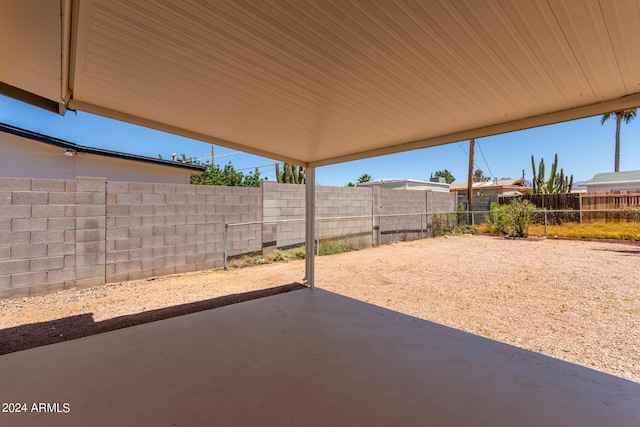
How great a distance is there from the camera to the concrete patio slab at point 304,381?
1.57 metres

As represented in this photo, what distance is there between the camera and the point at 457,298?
154 inches

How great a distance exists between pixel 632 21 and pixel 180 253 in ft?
18.3

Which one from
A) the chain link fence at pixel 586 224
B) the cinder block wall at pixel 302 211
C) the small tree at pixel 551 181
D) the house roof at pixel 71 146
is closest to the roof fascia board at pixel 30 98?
the cinder block wall at pixel 302 211

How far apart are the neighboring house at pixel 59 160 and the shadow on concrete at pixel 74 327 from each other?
4.87m

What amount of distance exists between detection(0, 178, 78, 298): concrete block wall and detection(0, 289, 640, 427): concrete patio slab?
1.95m

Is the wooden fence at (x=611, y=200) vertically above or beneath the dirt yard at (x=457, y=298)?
above

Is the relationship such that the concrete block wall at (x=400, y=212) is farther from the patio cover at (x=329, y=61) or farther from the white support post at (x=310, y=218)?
the patio cover at (x=329, y=61)

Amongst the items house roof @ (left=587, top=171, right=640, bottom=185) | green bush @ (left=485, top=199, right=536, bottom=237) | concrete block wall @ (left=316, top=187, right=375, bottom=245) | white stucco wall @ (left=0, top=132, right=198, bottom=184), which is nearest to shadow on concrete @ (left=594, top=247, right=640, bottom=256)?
green bush @ (left=485, top=199, right=536, bottom=237)

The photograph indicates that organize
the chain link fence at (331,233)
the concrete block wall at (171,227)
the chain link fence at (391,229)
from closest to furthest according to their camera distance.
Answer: the concrete block wall at (171,227)
the chain link fence at (331,233)
the chain link fence at (391,229)

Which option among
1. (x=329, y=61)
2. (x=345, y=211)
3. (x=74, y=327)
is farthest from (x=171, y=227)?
(x=345, y=211)

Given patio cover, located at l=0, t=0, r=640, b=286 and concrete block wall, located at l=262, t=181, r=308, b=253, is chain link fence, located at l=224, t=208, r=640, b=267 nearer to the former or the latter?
concrete block wall, located at l=262, t=181, r=308, b=253

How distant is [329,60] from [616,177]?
20.0 metres

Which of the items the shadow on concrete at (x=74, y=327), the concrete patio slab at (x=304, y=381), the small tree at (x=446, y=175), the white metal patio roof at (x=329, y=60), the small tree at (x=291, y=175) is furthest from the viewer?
the small tree at (x=446, y=175)

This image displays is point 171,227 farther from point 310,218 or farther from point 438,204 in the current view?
point 438,204
